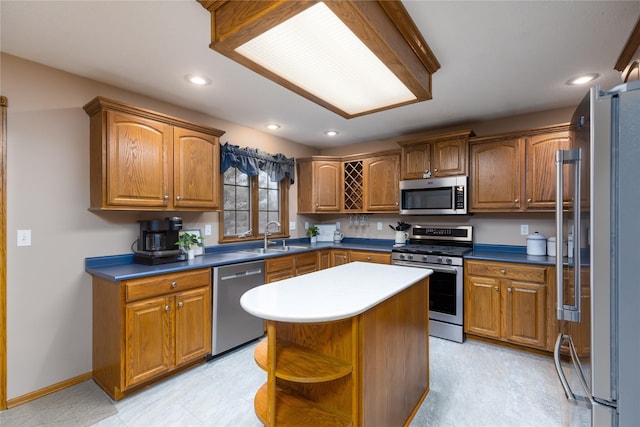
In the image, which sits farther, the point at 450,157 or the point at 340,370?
the point at 450,157

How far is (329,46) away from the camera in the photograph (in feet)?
4.82

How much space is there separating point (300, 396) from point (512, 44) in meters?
2.57

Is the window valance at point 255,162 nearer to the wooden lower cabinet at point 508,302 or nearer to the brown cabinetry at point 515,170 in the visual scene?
the brown cabinetry at point 515,170

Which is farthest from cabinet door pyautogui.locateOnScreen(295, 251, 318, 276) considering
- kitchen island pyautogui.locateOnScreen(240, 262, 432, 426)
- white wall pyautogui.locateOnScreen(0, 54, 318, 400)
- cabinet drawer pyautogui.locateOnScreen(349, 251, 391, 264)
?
white wall pyautogui.locateOnScreen(0, 54, 318, 400)

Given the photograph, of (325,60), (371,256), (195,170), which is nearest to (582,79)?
(325,60)

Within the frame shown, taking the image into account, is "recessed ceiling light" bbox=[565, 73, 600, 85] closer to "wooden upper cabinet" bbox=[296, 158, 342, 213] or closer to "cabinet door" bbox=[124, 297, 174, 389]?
"wooden upper cabinet" bbox=[296, 158, 342, 213]

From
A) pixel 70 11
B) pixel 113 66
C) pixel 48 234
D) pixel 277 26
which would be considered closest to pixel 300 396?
pixel 277 26

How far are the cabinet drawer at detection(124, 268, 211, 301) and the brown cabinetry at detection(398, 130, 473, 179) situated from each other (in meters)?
2.69

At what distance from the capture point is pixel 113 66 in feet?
7.39

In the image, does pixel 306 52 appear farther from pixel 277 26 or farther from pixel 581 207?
pixel 581 207

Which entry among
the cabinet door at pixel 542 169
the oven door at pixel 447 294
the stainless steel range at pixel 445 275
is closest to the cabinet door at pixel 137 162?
the stainless steel range at pixel 445 275

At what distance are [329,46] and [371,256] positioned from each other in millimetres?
2801

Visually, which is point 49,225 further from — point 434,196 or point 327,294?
point 434,196

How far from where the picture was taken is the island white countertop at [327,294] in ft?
4.27
